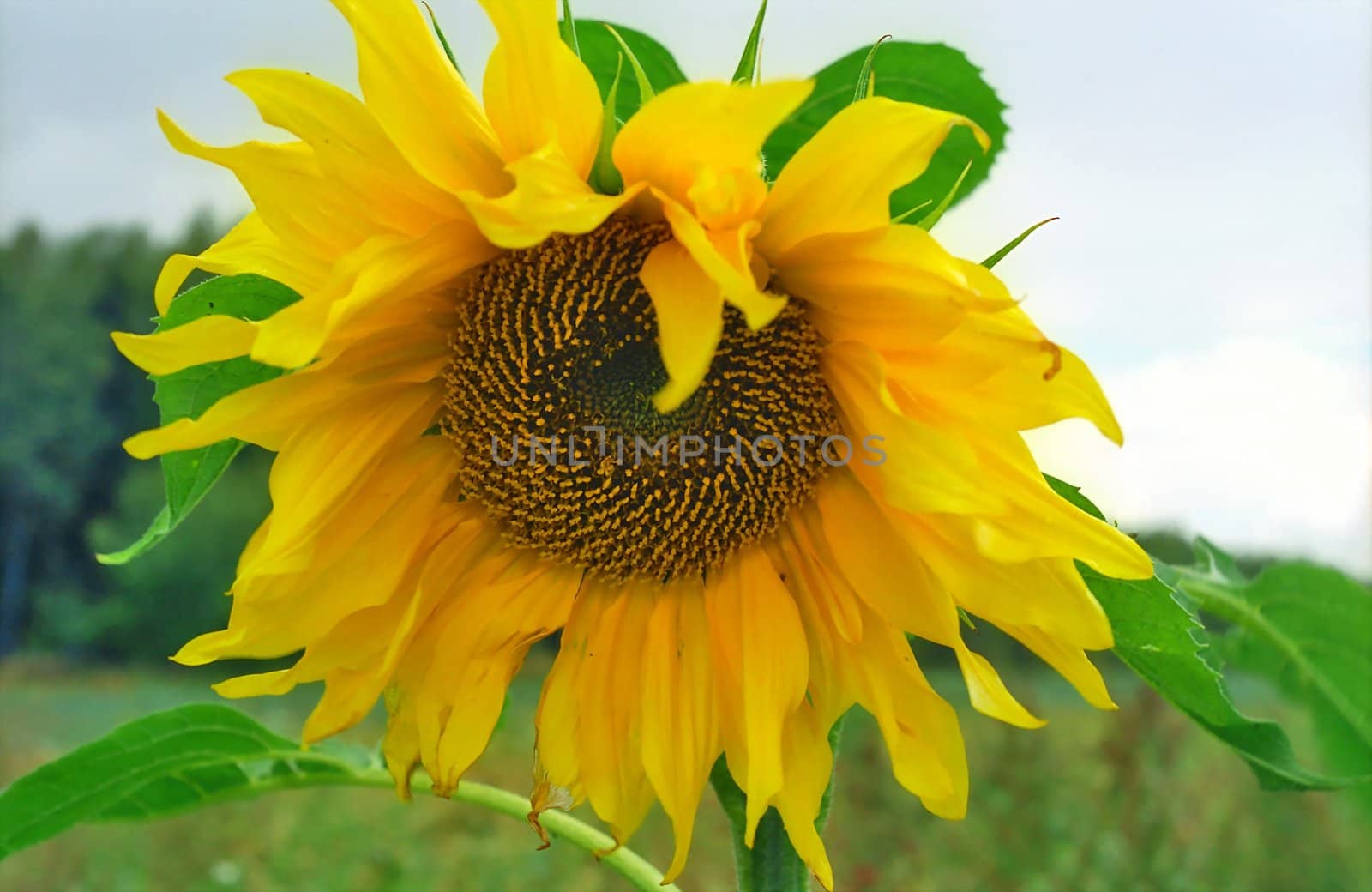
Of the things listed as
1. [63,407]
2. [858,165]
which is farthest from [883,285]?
[63,407]

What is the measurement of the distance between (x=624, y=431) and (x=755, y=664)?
0.56 ft

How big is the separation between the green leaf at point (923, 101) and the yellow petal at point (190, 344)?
1.24 feet

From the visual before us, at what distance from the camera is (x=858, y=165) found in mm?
533

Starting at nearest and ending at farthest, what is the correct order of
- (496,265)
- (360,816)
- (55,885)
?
1. (496,265)
2. (55,885)
3. (360,816)

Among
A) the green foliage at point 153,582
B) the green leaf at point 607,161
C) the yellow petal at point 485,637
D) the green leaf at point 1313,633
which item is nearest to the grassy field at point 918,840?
the green leaf at point 1313,633

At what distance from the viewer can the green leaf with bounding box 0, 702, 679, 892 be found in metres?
0.80

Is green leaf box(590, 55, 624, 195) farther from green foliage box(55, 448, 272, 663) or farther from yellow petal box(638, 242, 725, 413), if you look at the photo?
green foliage box(55, 448, 272, 663)

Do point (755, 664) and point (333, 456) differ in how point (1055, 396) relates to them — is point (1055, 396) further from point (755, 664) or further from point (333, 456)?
Result: point (333, 456)

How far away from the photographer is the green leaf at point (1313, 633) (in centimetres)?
95

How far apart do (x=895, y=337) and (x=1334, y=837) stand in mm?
3082

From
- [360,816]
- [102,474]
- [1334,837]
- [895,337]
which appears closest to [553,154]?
[895,337]

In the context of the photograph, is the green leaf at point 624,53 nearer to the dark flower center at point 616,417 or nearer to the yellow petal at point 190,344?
the dark flower center at point 616,417

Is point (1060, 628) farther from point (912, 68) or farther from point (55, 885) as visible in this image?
point (55, 885)

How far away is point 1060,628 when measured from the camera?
1.84ft
